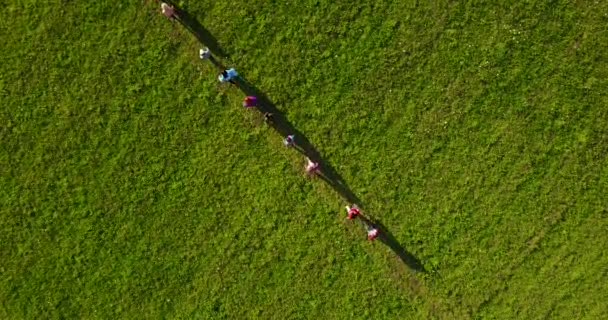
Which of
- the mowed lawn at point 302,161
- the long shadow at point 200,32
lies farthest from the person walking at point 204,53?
the mowed lawn at point 302,161

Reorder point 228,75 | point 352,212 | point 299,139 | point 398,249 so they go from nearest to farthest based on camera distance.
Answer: point 228,75 < point 352,212 < point 299,139 < point 398,249

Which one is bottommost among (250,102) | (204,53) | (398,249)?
(398,249)

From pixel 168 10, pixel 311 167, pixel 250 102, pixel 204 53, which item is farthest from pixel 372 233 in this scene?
pixel 168 10

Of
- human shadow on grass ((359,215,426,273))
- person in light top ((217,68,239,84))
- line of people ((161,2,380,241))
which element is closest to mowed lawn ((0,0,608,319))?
human shadow on grass ((359,215,426,273))

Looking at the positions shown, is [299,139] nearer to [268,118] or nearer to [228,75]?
[268,118]

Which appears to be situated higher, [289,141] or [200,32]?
[200,32]

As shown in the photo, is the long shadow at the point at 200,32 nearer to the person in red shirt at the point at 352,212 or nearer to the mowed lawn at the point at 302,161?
the mowed lawn at the point at 302,161

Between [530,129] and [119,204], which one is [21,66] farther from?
[530,129]
